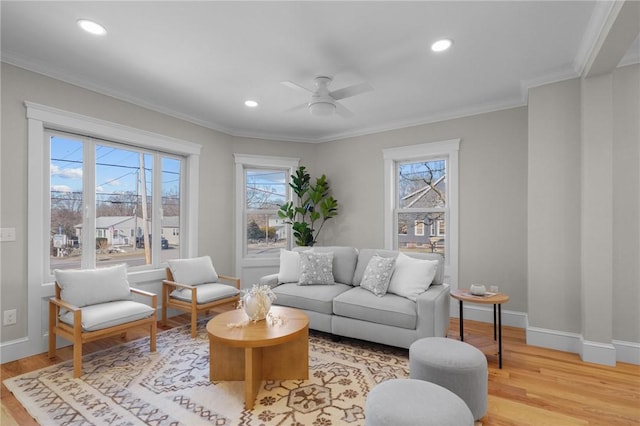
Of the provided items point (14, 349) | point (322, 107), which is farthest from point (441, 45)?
point (14, 349)

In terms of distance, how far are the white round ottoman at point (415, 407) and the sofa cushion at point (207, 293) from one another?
2504mm

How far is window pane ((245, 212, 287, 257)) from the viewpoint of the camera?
213 inches

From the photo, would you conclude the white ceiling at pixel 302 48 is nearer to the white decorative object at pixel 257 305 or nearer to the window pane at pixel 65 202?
the window pane at pixel 65 202

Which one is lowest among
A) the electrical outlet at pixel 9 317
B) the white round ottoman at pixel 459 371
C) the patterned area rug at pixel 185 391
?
the patterned area rug at pixel 185 391

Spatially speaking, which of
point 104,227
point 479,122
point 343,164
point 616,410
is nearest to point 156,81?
point 104,227

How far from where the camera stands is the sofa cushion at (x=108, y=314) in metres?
2.73

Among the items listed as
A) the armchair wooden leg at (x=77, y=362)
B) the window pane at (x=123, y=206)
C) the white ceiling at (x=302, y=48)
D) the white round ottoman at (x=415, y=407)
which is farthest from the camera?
the window pane at (x=123, y=206)

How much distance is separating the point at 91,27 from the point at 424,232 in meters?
4.39

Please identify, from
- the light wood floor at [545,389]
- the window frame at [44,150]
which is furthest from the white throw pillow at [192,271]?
the light wood floor at [545,389]

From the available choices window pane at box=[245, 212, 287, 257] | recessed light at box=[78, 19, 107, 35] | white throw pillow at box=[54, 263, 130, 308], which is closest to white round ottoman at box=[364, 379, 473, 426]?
white throw pillow at box=[54, 263, 130, 308]

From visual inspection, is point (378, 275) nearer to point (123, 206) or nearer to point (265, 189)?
point (265, 189)

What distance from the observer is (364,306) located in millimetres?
3199

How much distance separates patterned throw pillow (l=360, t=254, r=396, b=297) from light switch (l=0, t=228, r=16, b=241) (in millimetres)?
3425

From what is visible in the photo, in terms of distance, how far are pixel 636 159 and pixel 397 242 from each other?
2.81 meters
